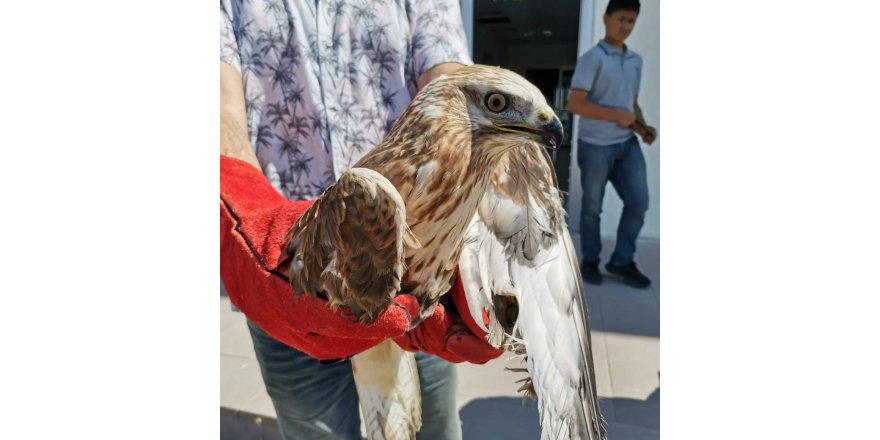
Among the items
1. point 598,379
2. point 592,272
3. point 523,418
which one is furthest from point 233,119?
point 598,379

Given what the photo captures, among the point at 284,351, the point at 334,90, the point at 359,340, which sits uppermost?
the point at 334,90

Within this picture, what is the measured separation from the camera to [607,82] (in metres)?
0.73

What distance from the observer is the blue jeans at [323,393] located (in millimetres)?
680

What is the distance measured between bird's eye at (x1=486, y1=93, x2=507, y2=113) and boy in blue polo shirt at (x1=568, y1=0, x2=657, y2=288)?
1.08 ft

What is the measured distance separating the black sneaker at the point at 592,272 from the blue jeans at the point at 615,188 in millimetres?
16

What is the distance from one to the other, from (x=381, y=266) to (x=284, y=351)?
0.38 metres

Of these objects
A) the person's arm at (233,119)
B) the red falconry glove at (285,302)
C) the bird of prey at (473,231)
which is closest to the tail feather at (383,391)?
the red falconry glove at (285,302)

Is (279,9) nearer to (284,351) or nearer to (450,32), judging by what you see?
(450,32)

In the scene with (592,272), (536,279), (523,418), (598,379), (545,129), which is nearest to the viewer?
(545,129)

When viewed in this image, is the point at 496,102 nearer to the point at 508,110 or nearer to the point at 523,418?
the point at 508,110

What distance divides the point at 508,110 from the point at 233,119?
0.38 m

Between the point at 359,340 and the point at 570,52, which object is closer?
the point at 359,340

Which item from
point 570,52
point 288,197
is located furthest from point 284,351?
point 570,52

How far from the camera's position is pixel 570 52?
66 cm
